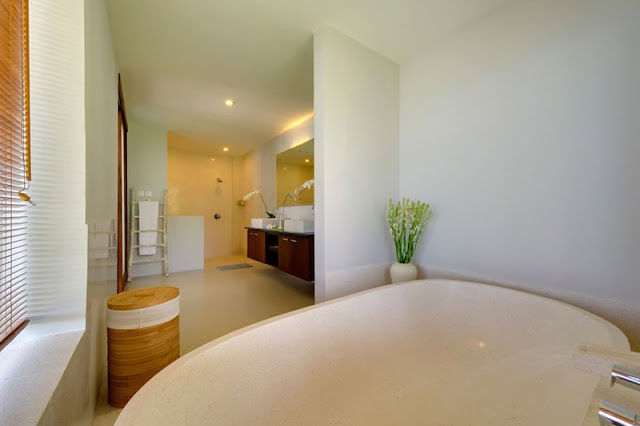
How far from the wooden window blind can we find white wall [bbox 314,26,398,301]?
1.43 meters

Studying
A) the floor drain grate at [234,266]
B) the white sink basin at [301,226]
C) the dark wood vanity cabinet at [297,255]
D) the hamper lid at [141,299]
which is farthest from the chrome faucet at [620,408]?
the floor drain grate at [234,266]

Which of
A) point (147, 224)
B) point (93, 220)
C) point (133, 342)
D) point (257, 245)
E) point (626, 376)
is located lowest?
point (133, 342)

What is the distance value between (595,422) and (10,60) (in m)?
1.85

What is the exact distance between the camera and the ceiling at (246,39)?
163 centimetres

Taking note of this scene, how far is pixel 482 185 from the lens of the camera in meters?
1.71

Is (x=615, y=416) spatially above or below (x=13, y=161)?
below

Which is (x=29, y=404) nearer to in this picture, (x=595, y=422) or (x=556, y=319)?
(x=595, y=422)

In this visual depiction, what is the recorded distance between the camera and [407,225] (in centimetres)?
202

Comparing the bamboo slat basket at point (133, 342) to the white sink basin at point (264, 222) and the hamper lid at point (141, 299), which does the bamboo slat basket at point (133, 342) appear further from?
the white sink basin at point (264, 222)

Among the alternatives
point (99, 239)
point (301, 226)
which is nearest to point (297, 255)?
point (301, 226)

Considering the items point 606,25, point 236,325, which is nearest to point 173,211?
point 236,325

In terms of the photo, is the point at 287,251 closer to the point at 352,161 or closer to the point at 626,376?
the point at 352,161

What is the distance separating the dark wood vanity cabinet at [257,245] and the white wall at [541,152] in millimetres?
2316

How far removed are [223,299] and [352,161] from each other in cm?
218
